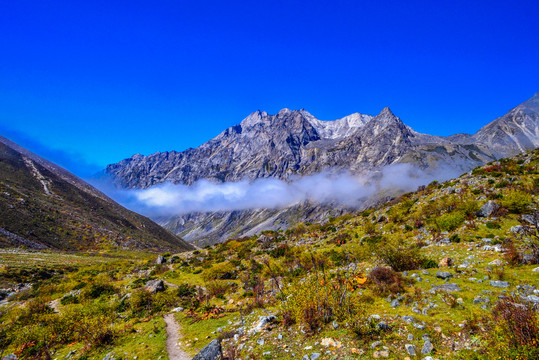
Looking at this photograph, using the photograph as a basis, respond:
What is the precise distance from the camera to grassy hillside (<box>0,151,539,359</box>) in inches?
292

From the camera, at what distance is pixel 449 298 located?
9258 mm

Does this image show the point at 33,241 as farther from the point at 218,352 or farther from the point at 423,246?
the point at 423,246

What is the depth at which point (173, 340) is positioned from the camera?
478 inches

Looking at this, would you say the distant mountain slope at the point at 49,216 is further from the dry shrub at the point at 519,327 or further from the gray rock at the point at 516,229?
the gray rock at the point at 516,229

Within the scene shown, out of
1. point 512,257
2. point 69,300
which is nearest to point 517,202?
point 512,257

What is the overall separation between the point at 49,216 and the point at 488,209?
106 m

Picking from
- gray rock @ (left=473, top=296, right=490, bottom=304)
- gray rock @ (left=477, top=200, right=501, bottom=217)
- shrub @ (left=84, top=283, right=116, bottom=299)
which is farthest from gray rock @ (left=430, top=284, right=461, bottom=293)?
shrub @ (left=84, top=283, right=116, bottom=299)

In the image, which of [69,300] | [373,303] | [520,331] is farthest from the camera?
[69,300]

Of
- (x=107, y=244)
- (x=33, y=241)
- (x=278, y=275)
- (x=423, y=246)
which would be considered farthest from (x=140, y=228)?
(x=423, y=246)

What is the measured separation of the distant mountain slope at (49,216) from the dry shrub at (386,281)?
75321 mm

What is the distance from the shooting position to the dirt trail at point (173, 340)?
10401 millimetres

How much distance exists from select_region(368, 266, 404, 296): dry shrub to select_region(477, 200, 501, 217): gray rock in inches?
484

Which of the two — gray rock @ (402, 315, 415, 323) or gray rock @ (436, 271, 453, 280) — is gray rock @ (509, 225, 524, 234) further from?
gray rock @ (402, 315, 415, 323)

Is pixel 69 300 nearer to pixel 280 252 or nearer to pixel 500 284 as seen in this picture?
pixel 280 252
